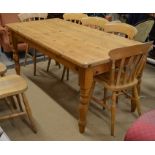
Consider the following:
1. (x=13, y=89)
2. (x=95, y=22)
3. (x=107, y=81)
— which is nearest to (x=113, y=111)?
(x=107, y=81)

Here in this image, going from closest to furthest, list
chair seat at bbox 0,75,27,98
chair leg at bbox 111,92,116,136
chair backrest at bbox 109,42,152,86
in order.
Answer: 1. chair backrest at bbox 109,42,152,86
2. chair seat at bbox 0,75,27,98
3. chair leg at bbox 111,92,116,136

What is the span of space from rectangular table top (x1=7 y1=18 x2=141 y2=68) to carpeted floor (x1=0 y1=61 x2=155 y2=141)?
2.40ft

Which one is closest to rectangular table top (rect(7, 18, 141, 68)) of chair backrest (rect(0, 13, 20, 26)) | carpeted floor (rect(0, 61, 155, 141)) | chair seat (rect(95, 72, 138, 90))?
chair seat (rect(95, 72, 138, 90))

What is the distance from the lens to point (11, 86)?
218 centimetres

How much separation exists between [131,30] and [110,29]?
0.30 metres

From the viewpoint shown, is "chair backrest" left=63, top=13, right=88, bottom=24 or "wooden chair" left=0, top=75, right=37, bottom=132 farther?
"chair backrest" left=63, top=13, right=88, bottom=24

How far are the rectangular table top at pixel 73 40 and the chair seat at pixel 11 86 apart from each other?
0.41m

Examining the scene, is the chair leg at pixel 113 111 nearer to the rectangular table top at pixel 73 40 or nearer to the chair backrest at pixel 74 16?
the rectangular table top at pixel 73 40

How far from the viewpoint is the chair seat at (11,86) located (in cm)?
210

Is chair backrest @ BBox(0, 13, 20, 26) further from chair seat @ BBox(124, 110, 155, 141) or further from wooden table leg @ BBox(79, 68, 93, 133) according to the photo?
chair seat @ BBox(124, 110, 155, 141)

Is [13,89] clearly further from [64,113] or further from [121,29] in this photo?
[121,29]

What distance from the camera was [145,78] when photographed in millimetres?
3445

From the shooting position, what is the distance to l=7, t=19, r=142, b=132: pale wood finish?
200 centimetres

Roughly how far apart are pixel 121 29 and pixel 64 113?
1.16 meters
